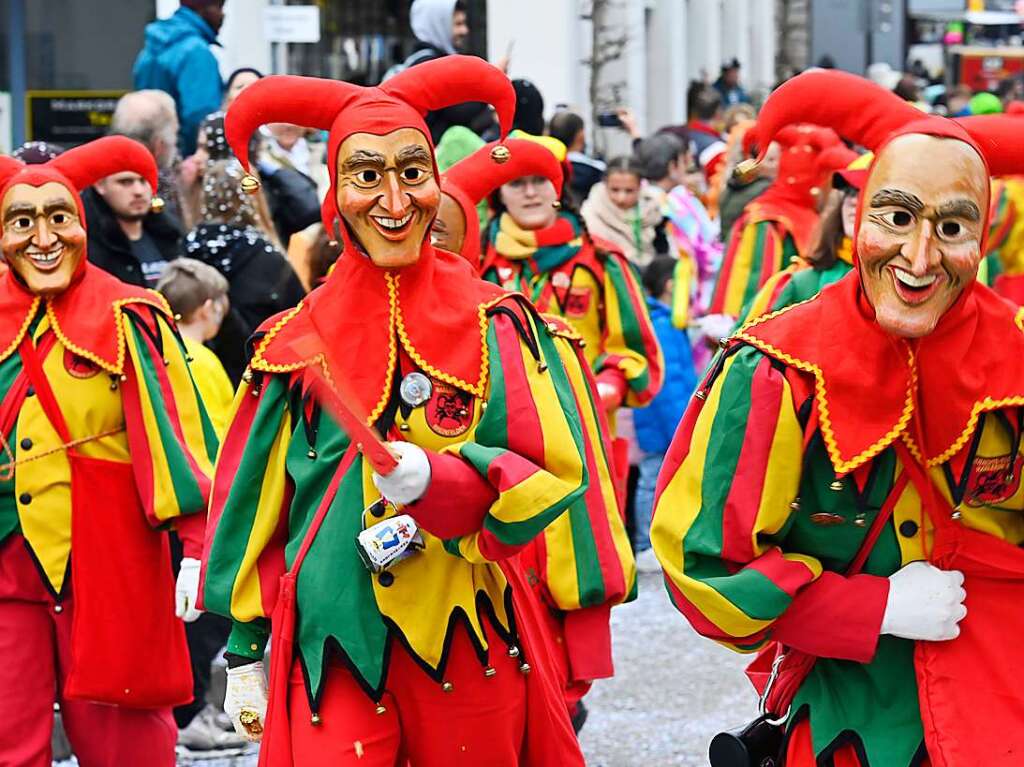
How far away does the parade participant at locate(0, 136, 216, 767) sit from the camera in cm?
526

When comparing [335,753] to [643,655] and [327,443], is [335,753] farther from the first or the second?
[643,655]

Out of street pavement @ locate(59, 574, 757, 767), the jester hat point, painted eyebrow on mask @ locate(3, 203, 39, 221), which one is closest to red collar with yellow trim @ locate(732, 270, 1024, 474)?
the jester hat point

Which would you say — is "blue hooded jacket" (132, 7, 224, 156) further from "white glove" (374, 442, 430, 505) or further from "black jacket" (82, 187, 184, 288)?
"white glove" (374, 442, 430, 505)

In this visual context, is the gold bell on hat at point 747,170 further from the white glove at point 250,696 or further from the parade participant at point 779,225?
the parade participant at point 779,225

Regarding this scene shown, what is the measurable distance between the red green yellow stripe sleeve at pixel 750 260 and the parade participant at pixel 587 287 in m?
0.76

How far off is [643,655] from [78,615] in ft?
11.6

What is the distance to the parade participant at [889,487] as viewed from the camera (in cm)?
365

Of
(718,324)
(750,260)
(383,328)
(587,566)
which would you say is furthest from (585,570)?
(750,260)

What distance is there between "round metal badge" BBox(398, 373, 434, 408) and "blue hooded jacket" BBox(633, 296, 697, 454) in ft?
18.1

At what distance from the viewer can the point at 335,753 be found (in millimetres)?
4074

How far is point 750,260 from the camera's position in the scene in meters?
8.57

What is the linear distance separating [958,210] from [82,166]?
269 centimetres

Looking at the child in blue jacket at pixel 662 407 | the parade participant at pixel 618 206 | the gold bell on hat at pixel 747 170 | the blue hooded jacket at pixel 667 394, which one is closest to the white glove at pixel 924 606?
the gold bell on hat at pixel 747 170

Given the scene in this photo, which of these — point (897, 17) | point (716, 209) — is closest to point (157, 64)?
point (716, 209)
